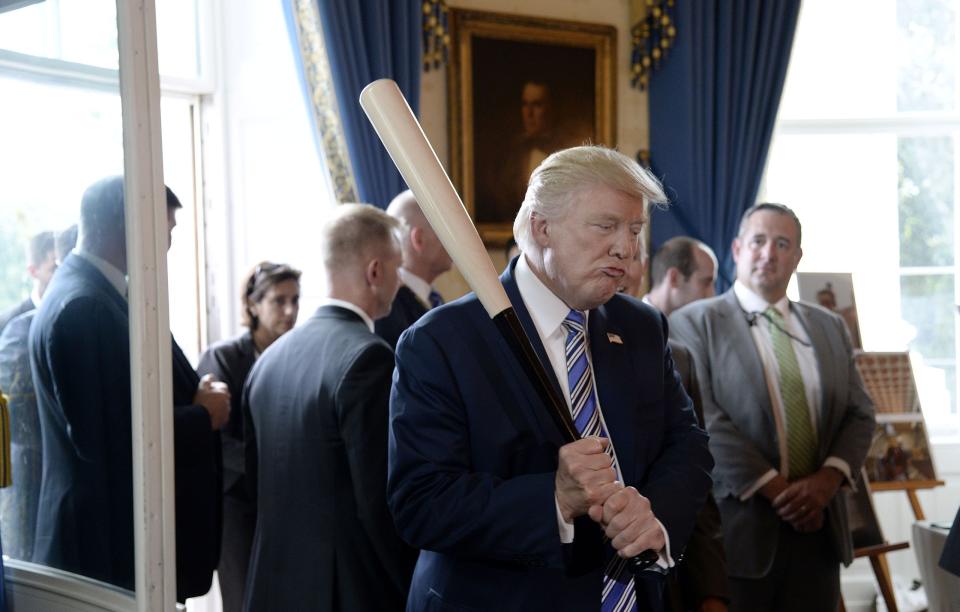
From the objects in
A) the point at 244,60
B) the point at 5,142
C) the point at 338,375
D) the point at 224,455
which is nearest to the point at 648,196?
the point at 338,375

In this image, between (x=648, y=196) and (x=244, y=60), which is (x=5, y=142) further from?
(x=244, y=60)

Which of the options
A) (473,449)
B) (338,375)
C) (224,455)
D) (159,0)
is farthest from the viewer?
(159,0)

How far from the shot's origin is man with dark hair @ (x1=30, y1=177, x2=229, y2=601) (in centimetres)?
250

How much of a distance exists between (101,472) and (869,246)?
5.40m

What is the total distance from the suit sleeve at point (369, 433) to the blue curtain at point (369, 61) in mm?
2609

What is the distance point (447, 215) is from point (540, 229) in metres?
0.38

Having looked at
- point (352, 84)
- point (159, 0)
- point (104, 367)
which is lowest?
point (104, 367)

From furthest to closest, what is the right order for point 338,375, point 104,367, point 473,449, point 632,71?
1. point 632,71
2. point 338,375
3. point 104,367
4. point 473,449

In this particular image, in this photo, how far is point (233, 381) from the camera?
4.42 m

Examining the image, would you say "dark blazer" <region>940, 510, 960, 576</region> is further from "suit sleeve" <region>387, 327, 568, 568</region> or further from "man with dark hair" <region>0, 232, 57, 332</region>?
"man with dark hair" <region>0, 232, 57, 332</region>

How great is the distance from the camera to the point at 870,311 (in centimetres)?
676

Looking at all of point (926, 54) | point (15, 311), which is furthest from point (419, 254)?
point (926, 54)

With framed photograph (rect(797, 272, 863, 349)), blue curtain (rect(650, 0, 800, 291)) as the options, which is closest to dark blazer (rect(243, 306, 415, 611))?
framed photograph (rect(797, 272, 863, 349))

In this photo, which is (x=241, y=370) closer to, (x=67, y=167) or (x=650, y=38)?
(x=67, y=167)
